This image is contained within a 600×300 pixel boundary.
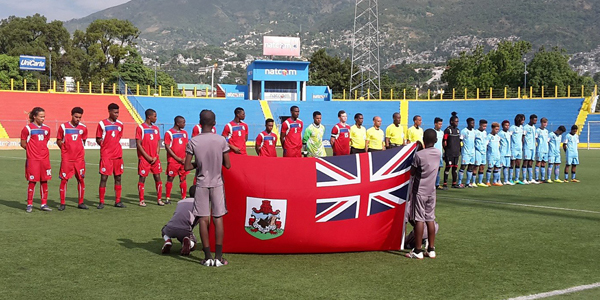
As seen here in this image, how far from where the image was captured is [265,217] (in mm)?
7285

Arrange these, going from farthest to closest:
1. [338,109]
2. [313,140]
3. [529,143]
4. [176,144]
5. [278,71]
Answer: [278,71] → [338,109] → [529,143] → [313,140] → [176,144]

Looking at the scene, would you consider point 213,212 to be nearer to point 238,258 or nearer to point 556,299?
point 238,258

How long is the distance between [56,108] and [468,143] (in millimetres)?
38128

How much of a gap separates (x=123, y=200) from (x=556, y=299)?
1013 centimetres

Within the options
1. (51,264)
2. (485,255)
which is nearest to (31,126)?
(51,264)

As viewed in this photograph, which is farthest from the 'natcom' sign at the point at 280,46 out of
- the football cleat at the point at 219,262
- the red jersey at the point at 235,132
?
the football cleat at the point at 219,262

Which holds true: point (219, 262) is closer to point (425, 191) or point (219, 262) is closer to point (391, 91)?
point (425, 191)

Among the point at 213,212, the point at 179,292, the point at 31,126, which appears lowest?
the point at 179,292

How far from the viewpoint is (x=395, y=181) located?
7664 mm

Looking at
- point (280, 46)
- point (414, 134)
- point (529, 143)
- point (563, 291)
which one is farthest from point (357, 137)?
point (280, 46)

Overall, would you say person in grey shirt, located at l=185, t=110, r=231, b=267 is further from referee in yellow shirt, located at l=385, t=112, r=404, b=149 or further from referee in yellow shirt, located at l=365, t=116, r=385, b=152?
referee in yellow shirt, located at l=385, t=112, r=404, b=149

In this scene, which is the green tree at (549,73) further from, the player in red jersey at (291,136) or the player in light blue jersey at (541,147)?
the player in red jersey at (291,136)

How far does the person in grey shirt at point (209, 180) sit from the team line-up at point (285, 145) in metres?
1.55

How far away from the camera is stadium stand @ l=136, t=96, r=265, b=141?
1892 inches
